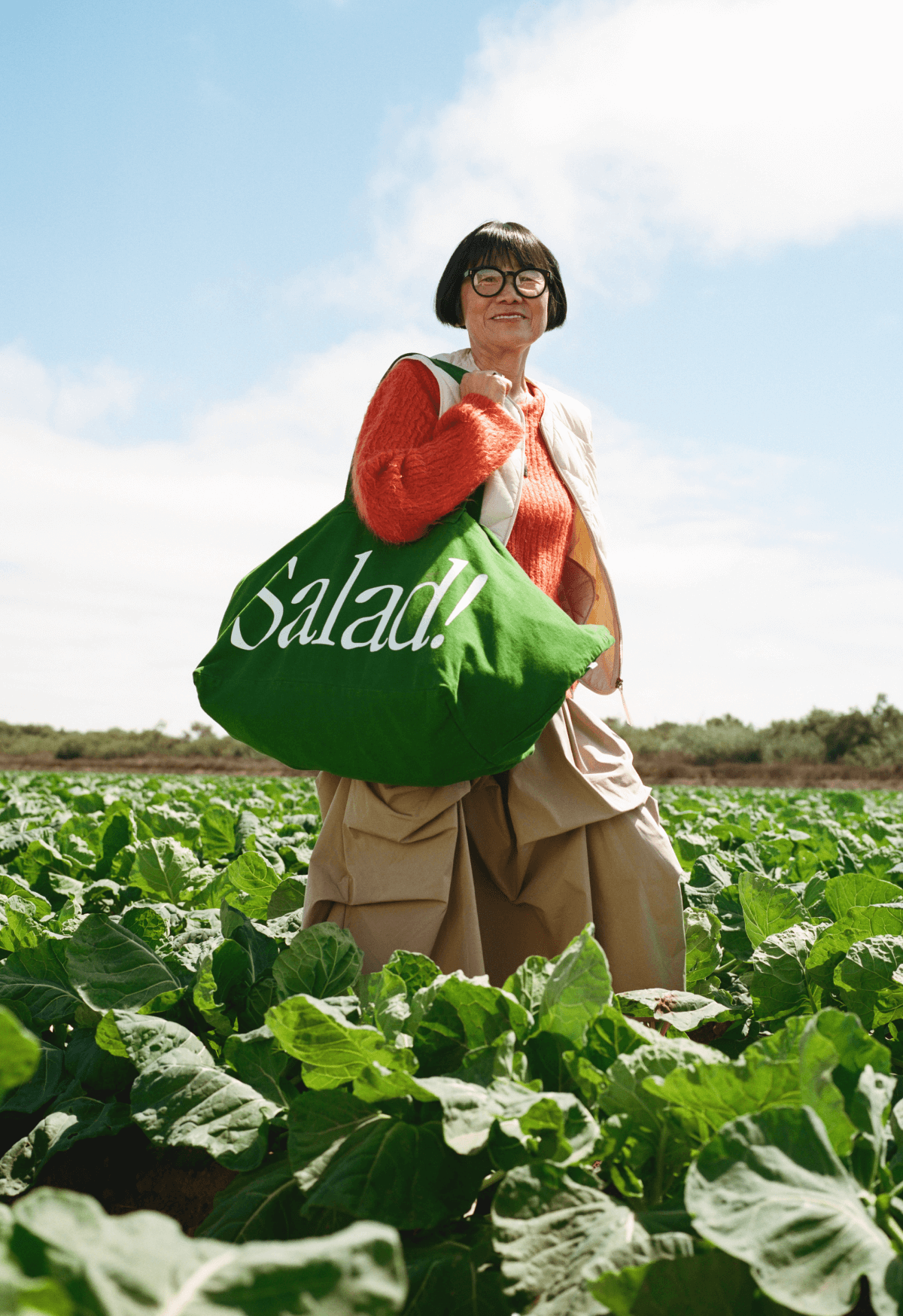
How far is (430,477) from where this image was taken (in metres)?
1.97

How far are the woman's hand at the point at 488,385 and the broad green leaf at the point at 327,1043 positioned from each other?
4.38ft

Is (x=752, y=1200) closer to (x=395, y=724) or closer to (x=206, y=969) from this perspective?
(x=395, y=724)

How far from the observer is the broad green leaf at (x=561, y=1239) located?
1.08 metres

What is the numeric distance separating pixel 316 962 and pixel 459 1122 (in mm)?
639

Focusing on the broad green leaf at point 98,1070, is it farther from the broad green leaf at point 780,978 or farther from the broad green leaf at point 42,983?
the broad green leaf at point 780,978

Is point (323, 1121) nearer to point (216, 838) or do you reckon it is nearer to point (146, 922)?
point (146, 922)

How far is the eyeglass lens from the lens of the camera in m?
2.31

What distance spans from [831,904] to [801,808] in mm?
6878

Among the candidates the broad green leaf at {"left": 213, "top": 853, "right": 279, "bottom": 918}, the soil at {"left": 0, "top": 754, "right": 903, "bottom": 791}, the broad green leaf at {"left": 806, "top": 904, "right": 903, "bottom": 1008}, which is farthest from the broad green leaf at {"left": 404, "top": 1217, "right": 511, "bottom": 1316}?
the soil at {"left": 0, "top": 754, "right": 903, "bottom": 791}

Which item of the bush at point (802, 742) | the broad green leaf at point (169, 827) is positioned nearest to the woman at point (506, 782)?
the broad green leaf at point (169, 827)

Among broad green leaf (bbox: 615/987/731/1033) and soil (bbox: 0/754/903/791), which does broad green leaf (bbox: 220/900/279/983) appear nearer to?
broad green leaf (bbox: 615/987/731/1033)

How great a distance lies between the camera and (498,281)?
2309mm

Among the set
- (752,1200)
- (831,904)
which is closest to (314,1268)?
(752,1200)

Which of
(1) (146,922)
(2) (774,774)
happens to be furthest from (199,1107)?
(2) (774,774)
